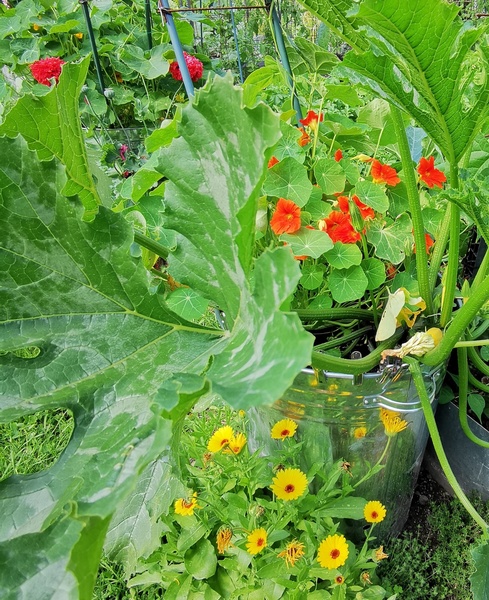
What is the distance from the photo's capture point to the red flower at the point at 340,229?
1.03 m

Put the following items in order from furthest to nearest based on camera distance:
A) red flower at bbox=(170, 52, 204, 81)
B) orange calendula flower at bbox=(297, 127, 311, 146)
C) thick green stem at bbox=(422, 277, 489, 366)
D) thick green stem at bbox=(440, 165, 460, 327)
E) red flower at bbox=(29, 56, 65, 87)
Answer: red flower at bbox=(170, 52, 204, 81)
red flower at bbox=(29, 56, 65, 87)
orange calendula flower at bbox=(297, 127, 311, 146)
thick green stem at bbox=(440, 165, 460, 327)
thick green stem at bbox=(422, 277, 489, 366)

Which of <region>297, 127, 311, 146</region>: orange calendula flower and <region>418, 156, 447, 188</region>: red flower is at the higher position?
<region>297, 127, 311, 146</region>: orange calendula flower

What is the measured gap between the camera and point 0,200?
69 cm

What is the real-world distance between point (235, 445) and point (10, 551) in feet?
2.30

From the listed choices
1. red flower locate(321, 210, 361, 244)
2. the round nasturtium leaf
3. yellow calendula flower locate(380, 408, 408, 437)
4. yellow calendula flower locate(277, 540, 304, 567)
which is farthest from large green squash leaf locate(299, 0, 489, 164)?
the round nasturtium leaf

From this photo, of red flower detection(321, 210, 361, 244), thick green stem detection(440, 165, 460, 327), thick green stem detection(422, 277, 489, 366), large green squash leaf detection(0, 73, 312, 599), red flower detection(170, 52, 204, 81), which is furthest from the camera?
red flower detection(170, 52, 204, 81)

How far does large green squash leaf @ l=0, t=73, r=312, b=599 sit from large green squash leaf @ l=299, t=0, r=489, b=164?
7.2 inches

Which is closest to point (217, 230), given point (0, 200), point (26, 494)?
point (0, 200)

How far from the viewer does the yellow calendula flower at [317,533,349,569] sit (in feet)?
3.70

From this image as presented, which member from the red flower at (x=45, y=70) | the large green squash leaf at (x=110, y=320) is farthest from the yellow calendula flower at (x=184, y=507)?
the red flower at (x=45, y=70)

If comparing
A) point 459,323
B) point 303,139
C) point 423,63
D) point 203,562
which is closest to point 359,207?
point 303,139

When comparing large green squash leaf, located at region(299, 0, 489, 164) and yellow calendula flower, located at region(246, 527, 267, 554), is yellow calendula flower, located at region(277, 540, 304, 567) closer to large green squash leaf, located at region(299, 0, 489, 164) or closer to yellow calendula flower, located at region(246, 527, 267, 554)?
yellow calendula flower, located at region(246, 527, 267, 554)

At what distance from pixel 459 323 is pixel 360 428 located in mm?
387

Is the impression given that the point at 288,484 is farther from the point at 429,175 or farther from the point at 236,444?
the point at 429,175
